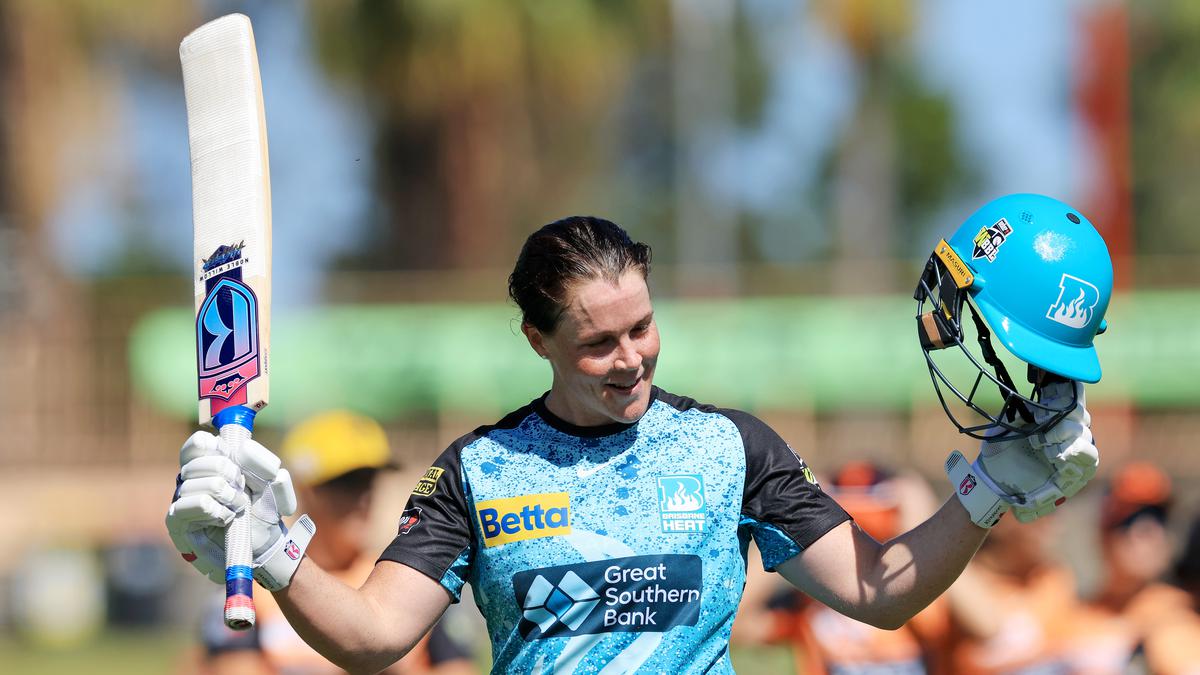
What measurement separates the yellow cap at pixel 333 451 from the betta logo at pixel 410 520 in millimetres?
A: 2320

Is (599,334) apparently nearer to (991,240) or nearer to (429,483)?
(429,483)

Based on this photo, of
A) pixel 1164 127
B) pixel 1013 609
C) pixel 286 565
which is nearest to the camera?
pixel 286 565

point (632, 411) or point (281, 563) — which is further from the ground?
point (632, 411)

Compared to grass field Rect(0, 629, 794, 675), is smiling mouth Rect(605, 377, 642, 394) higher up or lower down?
higher up

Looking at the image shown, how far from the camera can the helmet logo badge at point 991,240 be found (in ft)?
11.0

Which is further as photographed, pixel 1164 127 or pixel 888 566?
pixel 1164 127

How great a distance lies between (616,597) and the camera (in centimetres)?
343

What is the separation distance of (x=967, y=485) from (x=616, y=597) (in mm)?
784

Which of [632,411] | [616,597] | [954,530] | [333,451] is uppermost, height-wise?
[632,411]

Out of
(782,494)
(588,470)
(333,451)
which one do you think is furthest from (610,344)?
(333,451)

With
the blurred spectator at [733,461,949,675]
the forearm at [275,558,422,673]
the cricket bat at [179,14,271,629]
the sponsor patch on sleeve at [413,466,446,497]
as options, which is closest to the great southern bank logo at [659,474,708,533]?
the sponsor patch on sleeve at [413,466,446,497]

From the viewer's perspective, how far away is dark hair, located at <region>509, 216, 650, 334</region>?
354cm

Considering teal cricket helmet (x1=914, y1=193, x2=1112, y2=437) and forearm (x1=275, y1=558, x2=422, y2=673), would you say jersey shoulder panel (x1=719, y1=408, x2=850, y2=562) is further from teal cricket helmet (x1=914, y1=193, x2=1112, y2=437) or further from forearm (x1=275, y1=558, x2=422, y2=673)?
forearm (x1=275, y1=558, x2=422, y2=673)

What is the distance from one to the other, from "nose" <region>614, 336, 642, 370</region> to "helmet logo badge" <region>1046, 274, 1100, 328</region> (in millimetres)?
866
